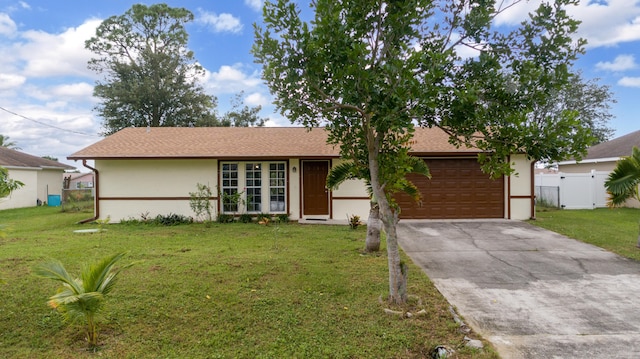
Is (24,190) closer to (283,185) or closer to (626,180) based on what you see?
(283,185)

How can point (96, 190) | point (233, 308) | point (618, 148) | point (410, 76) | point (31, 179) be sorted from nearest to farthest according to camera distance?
point (410, 76) → point (233, 308) → point (96, 190) → point (618, 148) → point (31, 179)

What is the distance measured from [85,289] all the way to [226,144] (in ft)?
A: 31.6

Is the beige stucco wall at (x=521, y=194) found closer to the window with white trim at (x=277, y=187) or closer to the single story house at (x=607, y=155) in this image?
the single story house at (x=607, y=155)

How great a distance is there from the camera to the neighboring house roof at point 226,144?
38.3 ft

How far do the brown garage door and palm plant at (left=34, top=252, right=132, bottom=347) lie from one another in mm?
9941

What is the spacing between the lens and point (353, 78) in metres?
3.76

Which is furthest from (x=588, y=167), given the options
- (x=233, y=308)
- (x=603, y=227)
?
(x=233, y=308)

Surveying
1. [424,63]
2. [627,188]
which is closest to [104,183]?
[424,63]

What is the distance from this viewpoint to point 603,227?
10.6 metres

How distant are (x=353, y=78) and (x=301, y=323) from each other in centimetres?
282


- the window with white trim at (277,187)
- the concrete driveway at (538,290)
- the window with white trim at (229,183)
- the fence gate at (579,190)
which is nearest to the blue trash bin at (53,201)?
the window with white trim at (229,183)

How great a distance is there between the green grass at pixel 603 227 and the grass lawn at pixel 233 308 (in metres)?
5.55

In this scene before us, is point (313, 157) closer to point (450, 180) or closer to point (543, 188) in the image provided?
point (450, 180)

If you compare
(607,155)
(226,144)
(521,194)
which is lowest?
(521,194)
